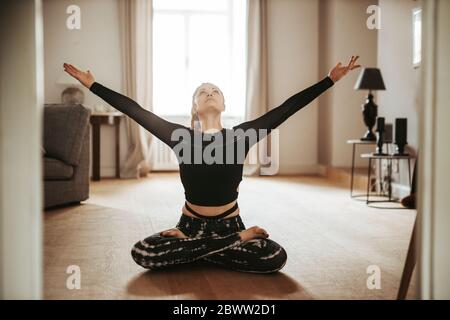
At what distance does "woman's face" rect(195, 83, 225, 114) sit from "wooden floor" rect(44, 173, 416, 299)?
27.6 inches

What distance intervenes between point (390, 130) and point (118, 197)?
248 cm

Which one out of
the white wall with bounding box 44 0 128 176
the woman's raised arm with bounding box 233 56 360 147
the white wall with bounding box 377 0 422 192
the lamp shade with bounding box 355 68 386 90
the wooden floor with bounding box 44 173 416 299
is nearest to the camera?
the wooden floor with bounding box 44 173 416 299

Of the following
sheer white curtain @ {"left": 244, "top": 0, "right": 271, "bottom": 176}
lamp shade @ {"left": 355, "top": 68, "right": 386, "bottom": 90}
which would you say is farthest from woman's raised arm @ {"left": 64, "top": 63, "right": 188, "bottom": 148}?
sheer white curtain @ {"left": 244, "top": 0, "right": 271, "bottom": 176}

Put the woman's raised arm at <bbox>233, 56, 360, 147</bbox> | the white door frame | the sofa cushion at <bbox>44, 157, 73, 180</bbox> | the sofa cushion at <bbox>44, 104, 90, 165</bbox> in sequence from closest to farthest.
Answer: the white door frame < the woman's raised arm at <bbox>233, 56, 360, 147</bbox> < the sofa cushion at <bbox>44, 157, 73, 180</bbox> < the sofa cushion at <bbox>44, 104, 90, 165</bbox>

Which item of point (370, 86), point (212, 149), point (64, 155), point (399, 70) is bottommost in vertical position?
point (64, 155)

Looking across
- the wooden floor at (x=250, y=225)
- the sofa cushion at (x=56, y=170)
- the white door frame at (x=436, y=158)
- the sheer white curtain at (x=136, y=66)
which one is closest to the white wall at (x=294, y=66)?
the sheer white curtain at (x=136, y=66)

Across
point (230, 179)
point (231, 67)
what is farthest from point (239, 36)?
point (230, 179)

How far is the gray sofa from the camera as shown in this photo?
13.2 feet

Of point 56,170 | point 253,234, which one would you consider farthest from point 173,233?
point 56,170

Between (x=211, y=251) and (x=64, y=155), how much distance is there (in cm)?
218

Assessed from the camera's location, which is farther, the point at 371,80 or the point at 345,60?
the point at 345,60

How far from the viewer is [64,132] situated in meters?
4.13
